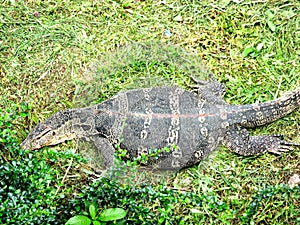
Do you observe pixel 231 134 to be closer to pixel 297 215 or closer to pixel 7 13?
pixel 297 215

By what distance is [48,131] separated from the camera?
17.9 feet

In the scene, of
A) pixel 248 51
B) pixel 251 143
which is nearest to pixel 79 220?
pixel 251 143

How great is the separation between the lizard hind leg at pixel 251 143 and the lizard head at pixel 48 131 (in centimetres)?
174

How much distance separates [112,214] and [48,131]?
119 centimetres

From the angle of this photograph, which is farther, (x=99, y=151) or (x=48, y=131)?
(x=99, y=151)

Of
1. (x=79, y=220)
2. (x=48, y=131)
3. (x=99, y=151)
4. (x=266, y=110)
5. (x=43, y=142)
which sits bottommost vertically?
(x=79, y=220)

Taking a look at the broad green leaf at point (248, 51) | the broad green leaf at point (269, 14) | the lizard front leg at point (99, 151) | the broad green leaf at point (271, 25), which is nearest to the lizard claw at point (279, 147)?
the broad green leaf at point (248, 51)

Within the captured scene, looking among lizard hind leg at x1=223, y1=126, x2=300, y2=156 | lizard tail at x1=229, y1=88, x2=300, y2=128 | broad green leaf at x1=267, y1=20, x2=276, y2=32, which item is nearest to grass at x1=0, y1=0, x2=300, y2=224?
broad green leaf at x1=267, y1=20, x2=276, y2=32

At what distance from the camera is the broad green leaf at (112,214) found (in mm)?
4875

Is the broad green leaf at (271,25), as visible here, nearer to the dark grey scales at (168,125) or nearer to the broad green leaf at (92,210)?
the dark grey scales at (168,125)

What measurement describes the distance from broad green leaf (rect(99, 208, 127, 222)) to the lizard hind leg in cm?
140

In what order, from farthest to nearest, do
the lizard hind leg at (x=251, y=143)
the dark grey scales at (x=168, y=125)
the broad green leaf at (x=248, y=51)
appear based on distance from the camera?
1. the broad green leaf at (x=248, y=51)
2. the lizard hind leg at (x=251, y=143)
3. the dark grey scales at (x=168, y=125)

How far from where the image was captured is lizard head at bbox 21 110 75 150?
5434mm

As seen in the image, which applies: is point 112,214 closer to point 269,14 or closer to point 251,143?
point 251,143
